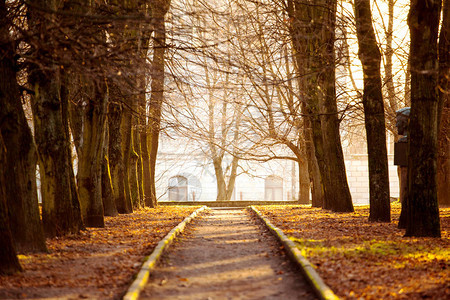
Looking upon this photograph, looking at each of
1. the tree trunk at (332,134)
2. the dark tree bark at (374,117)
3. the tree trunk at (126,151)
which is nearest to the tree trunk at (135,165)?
the tree trunk at (126,151)

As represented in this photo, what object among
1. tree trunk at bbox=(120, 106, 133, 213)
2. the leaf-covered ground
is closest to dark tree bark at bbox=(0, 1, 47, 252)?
the leaf-covered ground

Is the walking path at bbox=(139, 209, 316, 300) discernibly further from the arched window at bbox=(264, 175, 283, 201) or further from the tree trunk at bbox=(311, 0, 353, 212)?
the arched window at bbox=(264, 175, 283, 201)

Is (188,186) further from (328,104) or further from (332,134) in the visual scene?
(328,104)

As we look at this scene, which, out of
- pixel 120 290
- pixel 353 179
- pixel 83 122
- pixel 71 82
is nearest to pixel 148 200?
pixel 83 122

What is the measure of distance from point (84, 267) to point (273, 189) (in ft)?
137

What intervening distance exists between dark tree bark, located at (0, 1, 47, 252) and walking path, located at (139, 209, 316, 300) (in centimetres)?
240

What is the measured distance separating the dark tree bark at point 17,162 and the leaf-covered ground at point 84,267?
43 cm

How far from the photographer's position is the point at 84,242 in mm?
11391

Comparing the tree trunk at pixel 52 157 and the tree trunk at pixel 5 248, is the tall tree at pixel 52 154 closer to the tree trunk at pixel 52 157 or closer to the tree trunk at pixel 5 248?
the tree trunk at pixel 52 157

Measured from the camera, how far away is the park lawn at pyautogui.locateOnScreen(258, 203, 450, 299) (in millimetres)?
6598

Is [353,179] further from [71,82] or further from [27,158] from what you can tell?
[27,158]

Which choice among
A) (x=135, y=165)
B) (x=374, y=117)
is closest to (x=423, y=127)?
(x=374, y=117)

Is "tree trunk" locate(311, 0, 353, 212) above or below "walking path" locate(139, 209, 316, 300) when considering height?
above

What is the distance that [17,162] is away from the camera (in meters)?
9.09
